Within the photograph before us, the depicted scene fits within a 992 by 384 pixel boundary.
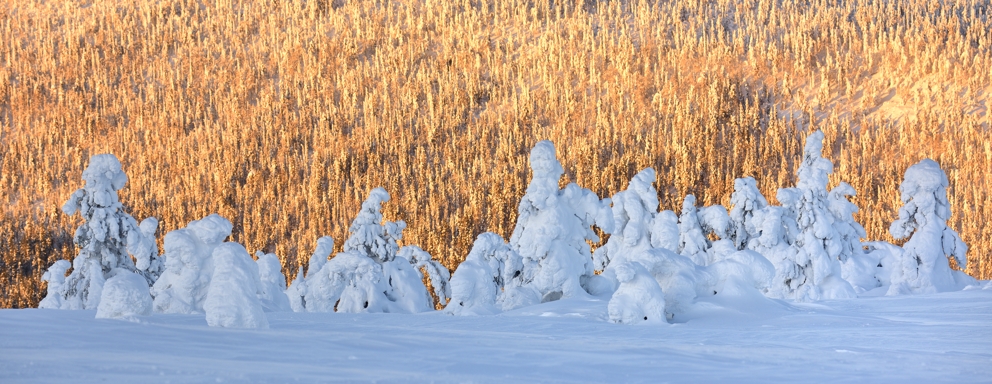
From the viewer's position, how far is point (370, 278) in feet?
69.6

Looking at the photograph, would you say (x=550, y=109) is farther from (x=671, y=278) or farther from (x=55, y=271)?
(x=671, y=278)

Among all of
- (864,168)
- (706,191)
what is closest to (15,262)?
(706,191)

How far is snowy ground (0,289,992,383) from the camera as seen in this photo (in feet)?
22.8

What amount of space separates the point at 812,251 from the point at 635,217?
4528 millimetres

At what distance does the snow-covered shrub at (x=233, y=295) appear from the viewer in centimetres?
956

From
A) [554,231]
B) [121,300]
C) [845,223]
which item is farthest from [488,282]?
[845,223]

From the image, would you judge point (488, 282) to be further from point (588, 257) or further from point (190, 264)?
point (190, 264)

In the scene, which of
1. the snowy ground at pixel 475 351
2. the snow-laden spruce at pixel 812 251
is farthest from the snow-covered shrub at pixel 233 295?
the snow-laden spruce at pixel 812 251

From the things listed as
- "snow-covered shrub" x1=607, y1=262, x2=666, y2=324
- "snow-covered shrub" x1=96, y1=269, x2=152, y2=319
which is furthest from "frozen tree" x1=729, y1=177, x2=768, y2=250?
"snow-covered shrub" x1=96, y1=269, x2=152, y2=319

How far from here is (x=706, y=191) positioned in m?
91.2

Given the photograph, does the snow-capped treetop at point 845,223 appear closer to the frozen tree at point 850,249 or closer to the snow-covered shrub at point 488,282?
the frozen tree at point 850,249

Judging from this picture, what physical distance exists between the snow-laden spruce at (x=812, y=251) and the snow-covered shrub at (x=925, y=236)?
1627mm

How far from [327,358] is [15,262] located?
312 feet

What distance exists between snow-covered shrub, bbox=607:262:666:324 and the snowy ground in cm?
39
